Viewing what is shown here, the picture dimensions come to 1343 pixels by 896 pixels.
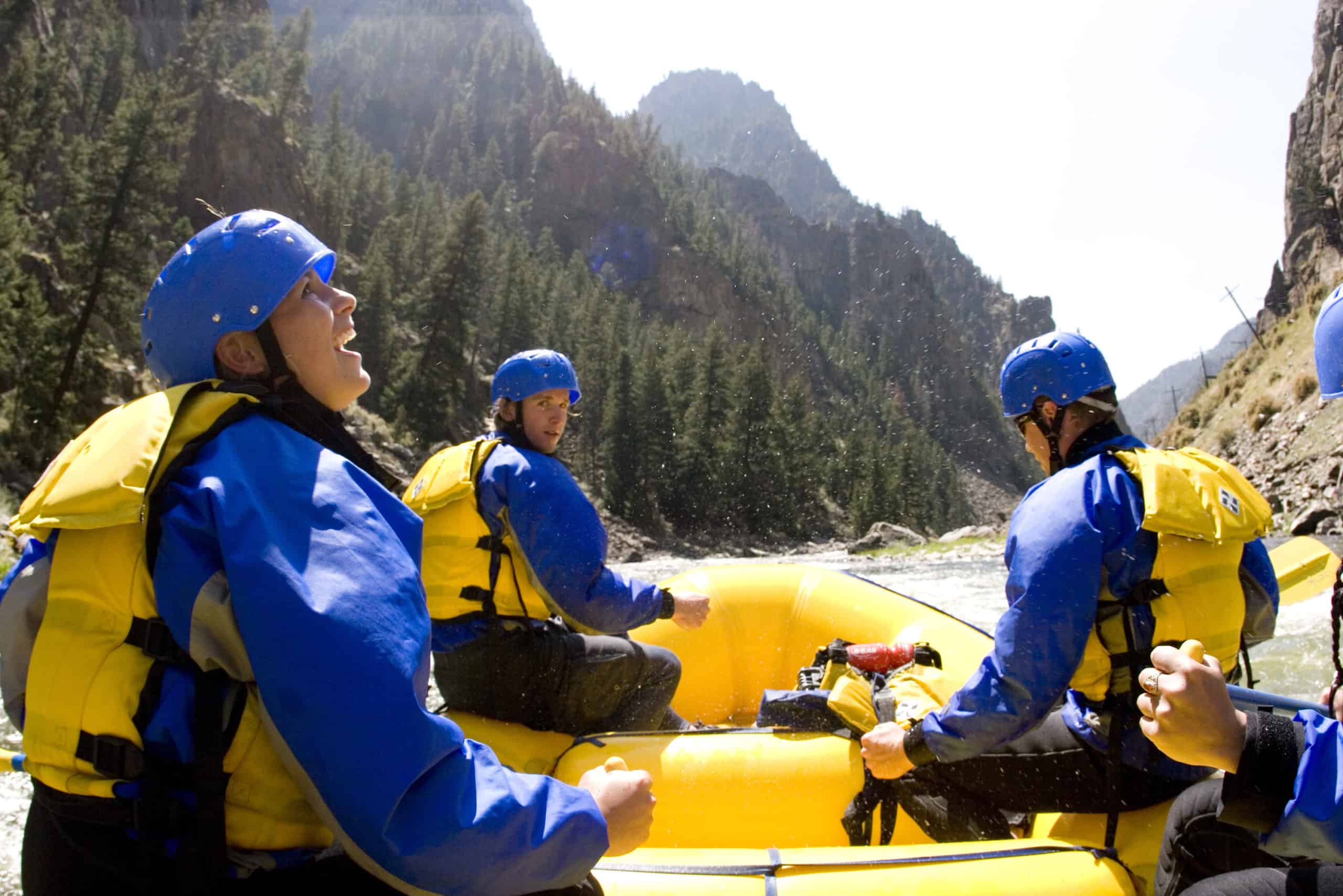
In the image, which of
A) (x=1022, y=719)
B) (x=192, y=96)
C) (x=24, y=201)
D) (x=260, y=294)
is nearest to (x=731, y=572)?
(x=1022, y=719)

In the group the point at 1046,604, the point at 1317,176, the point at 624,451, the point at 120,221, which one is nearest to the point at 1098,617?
the point at 1046,604

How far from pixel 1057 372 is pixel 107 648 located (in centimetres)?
318

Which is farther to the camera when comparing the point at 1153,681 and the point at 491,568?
the point at 491,568

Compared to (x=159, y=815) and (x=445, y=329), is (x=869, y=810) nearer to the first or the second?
(x=159, y=815)

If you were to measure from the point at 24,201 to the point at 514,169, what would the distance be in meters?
86.2

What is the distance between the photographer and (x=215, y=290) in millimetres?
1671

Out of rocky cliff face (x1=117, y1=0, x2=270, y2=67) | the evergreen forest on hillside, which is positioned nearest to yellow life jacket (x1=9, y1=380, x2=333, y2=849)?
the evergreen forest on hillside

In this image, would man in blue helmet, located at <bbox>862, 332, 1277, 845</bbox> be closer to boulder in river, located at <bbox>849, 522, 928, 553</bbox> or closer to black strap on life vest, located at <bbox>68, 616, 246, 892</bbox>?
black strap on life vest, located at <bbox>68, 616, 246, 892</bbox>

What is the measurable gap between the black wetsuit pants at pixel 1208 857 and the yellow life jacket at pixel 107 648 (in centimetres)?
209

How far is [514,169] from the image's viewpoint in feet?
377

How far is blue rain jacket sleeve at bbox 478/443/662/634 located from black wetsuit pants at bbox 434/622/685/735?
211 mm

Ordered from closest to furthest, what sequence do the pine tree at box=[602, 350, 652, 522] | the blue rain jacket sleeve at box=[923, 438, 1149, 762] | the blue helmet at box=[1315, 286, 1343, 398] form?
the blue helmet at box=[1315, 286, 1343, 398] < the blue rain jacket sleeve at box=[923, 438, 1149, 762] < the pine tree at box=[602, 350, 652, 522]

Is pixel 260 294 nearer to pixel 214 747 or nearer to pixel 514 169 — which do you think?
pixel 214 747

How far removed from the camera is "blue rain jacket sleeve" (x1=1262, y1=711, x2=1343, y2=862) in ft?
5.49
